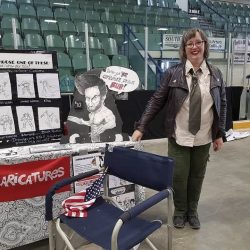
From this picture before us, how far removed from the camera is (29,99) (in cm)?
204

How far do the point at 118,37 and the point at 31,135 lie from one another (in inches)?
178

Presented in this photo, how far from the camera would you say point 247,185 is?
10.2 feet

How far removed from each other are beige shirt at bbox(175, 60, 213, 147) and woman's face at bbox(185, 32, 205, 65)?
4 centimetres

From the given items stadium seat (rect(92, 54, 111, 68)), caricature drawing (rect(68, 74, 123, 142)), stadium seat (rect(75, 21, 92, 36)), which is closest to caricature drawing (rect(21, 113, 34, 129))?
caricature drawing (rect(68, 74, 123, 142))

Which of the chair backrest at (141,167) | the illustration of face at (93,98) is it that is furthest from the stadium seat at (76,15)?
the chair backrest at (141,167)

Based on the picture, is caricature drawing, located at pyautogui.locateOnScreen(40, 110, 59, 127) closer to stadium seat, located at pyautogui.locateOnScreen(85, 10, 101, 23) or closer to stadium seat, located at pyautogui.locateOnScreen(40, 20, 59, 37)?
stadium seat, located at pyautogui.locateOnScreen(40, 20, 59, 37)

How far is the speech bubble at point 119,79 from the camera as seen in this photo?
2189 millimetres

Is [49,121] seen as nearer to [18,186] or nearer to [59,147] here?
[59,147]

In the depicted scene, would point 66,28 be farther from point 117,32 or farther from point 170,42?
point 170,42

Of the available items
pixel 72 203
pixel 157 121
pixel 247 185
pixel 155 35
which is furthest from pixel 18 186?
pixel 155 35

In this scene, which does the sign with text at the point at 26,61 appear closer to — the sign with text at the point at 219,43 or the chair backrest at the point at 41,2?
the sign with text at the point at 219,43

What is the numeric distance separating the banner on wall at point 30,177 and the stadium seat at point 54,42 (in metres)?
3.67

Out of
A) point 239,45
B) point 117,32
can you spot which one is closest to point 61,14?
point 117,32

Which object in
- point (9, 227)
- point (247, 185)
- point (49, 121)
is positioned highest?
point (49, 121)
